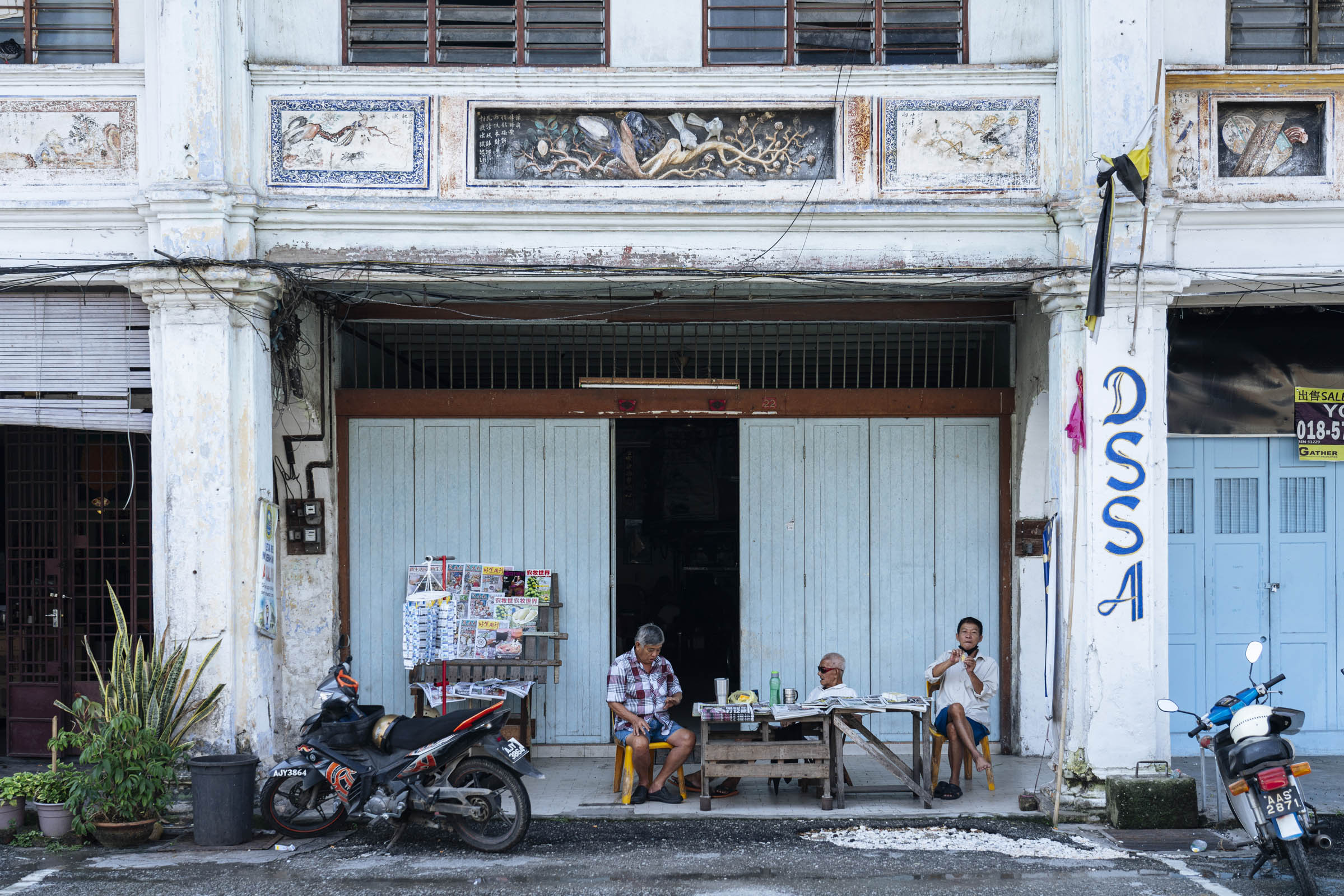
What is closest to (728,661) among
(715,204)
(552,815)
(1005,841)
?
(552,815)

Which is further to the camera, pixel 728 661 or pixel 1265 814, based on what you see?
pixel 728 661

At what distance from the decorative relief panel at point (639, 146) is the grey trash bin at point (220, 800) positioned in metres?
4.18

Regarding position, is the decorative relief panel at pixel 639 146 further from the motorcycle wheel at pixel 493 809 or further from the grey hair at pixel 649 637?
the motorcycle wheel at pixel 493 809

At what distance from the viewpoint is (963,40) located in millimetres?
8383

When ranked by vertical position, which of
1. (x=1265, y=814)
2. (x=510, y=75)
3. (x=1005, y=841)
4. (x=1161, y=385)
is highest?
(x=510, y=75)

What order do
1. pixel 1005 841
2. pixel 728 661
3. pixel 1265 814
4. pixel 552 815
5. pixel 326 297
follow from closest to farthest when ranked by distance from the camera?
1. pixel 1265 814
2. pixel 1005 841
3. pixel 552 815
4. pixel 326 297
5. pixel 728 661

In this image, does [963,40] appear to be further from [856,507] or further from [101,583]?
[101,583]

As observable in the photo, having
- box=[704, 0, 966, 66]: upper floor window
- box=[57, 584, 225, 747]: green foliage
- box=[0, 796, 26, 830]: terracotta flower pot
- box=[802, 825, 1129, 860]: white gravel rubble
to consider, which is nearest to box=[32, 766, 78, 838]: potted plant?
box=[0, 796, 26, 830]: terracotta flower pot

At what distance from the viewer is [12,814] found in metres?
7.57

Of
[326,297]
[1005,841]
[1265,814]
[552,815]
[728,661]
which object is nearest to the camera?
[1265,814]

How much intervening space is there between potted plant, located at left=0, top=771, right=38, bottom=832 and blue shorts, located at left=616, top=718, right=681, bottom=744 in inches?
147

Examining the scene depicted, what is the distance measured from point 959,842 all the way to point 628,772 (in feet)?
7.35

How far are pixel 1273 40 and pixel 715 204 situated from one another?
4.11 metres

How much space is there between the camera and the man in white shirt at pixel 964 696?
8.35m
